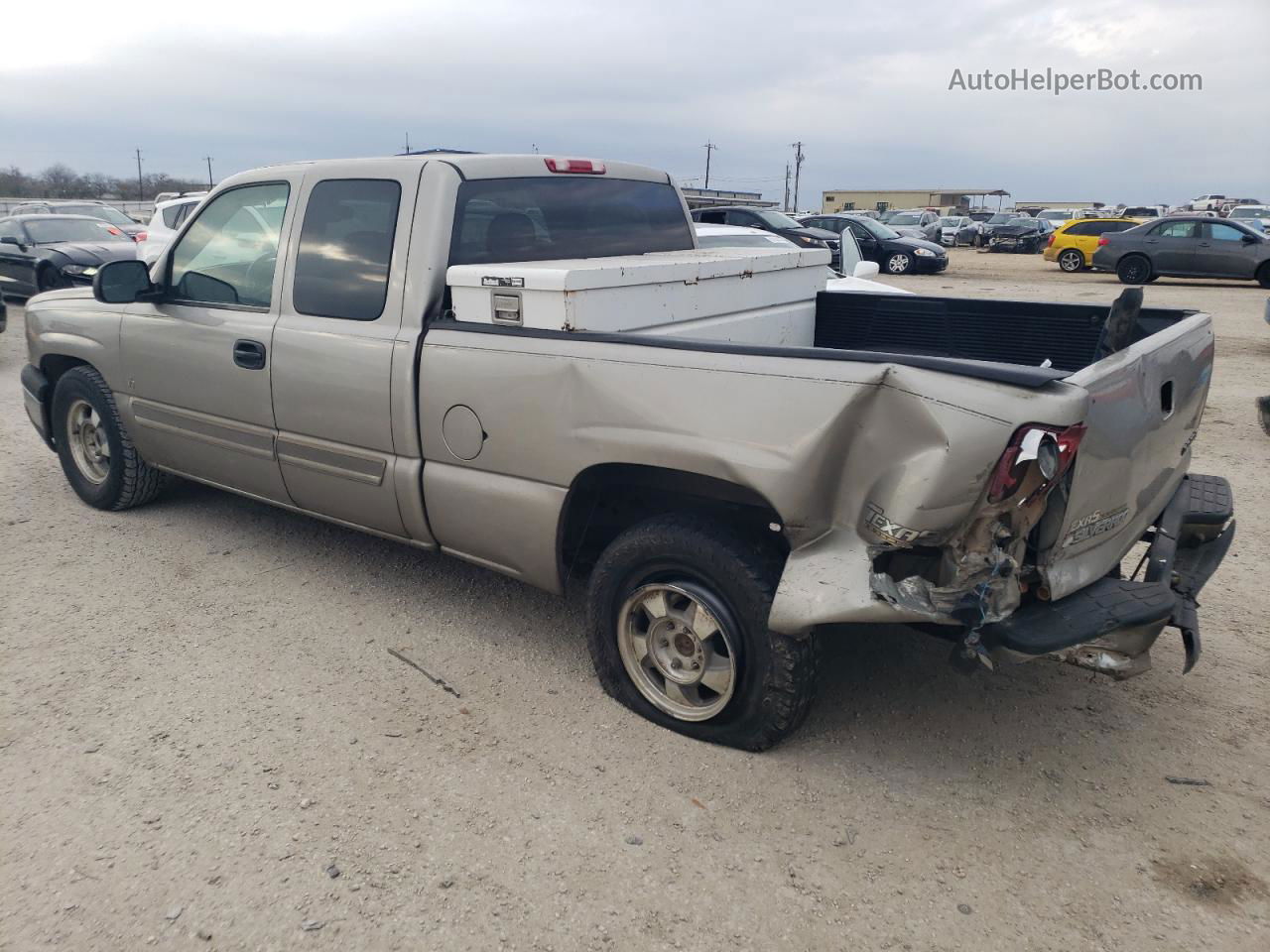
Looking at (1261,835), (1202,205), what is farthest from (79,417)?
(1202,205)

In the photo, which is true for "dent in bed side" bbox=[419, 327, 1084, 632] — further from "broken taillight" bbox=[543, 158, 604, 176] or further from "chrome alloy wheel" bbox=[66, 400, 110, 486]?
"chrome alloy wheel" bbox=[66, 400, 110, 486]

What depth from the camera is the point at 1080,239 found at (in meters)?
25.5

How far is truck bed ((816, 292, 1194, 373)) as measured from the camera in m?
3.96

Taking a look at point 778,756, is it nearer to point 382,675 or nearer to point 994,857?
point 994,857

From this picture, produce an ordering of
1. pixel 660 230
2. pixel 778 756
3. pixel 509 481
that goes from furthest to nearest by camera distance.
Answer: pixel 660 230
pixel 509 481
pixel 778 756

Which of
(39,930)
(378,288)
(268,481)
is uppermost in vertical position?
(378,288)

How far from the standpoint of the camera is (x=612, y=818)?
2861mm

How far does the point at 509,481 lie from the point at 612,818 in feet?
4.05

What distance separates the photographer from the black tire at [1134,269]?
21156mm

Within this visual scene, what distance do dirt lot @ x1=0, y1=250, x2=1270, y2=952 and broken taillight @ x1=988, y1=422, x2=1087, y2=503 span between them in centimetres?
110

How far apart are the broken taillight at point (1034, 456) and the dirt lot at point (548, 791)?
1097 millimetres

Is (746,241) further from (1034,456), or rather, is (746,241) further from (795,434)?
(1034,456)

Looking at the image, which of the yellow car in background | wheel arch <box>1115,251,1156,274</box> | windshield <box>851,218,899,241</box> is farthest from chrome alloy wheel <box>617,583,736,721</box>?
the yellow car in background

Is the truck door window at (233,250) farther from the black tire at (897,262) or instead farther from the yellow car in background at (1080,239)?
the yellow car in background at (1080,239)
